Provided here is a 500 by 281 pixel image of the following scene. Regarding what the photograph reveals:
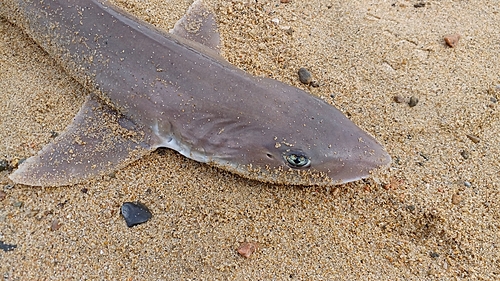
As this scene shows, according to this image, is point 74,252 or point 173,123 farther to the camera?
point 173,123

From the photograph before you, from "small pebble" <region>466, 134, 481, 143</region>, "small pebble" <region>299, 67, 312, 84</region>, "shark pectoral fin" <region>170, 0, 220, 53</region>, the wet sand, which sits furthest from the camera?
"shark pectoral fin" <region>170, 0, 220, 53</region>

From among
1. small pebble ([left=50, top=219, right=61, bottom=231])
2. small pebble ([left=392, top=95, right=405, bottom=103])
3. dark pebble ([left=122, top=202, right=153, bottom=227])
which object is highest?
small pebble ([left=392, top=95, right=405, bottom=103])

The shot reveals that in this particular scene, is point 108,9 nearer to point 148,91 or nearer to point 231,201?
point 148,91

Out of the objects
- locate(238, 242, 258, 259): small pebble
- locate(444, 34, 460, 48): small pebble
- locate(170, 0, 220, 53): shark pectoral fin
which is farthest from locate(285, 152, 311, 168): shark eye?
locate(444, 34, 460, 48): small pebble

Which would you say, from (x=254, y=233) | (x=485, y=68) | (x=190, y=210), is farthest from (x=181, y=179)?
(x=485, y=68)

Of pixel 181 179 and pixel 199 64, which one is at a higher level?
pixel 199 64

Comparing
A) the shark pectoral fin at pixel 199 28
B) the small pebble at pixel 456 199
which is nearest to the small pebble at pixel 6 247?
the shark pectoral fin at pixel 199 28

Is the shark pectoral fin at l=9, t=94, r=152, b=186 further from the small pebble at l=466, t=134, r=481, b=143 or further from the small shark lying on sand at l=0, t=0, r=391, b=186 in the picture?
the small pebble at l=466, t=134, r=481, b=143
